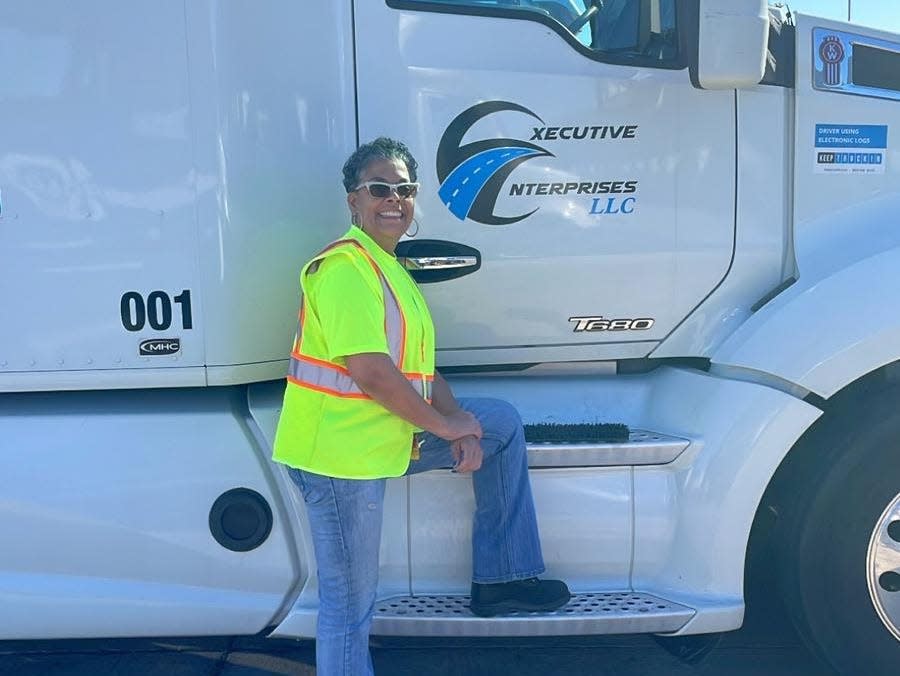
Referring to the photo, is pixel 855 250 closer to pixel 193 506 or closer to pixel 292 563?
pixel 292 563

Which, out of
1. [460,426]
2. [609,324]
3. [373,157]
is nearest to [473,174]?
[373,157]

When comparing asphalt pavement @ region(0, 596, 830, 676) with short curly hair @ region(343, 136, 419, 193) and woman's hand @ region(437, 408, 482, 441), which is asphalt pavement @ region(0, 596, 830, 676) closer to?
woman's hand @ region(437, 408, 482, 441)

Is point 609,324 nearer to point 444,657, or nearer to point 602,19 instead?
point 602,19

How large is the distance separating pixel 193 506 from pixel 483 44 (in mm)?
1632

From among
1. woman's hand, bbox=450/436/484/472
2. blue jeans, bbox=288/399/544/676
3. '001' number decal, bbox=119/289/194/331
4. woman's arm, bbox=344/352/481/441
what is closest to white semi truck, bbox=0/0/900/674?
'001' number decal, bbox=119/289/194/331

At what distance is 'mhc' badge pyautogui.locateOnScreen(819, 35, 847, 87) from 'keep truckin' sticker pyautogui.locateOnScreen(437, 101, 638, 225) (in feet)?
2.12

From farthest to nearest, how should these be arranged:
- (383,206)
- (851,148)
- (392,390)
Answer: (851,148) < (383,206) < (392,390)

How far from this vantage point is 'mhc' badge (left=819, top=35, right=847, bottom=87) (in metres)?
2.58

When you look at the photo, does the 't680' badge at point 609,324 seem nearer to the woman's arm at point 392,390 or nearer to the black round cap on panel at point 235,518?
the woman's arm at point 392,390

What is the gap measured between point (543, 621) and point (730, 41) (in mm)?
1733

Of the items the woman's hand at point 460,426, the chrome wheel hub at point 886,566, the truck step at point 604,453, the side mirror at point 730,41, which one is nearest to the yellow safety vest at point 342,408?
the woman's hand at point 460,426

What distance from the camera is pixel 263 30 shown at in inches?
91.1

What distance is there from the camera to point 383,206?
2.08 metres

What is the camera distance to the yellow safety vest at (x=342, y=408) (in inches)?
79.9
